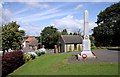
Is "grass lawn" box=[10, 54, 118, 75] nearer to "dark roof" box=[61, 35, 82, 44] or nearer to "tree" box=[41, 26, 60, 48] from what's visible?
"dark roof" box=[61, 35, 82, 44]

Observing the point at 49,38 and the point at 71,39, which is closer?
the point at 71,39

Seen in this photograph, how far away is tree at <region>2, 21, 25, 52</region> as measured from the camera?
3810cm

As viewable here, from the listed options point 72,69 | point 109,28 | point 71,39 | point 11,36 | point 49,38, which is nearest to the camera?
point 72,69

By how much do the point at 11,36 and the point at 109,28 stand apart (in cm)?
3439

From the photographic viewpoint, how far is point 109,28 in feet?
213

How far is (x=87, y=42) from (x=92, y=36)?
1868 inches

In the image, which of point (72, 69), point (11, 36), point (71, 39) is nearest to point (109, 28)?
point (71, 39)

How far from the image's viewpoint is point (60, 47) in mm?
64438

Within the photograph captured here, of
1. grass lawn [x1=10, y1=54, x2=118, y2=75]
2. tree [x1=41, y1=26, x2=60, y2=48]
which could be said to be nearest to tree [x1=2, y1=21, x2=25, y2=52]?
Answer: grass lawn [x1=10, y1=54, x2=118, y2=75]

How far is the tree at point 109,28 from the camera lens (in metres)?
63.5

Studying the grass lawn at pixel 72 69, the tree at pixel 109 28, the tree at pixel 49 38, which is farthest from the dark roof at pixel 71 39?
the grass lawn at pixel 72 69

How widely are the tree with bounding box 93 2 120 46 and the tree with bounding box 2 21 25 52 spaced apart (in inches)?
1227

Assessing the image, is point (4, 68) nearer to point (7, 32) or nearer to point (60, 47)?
point (7, 32)

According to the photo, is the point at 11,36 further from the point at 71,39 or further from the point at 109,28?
the point at 109,28
